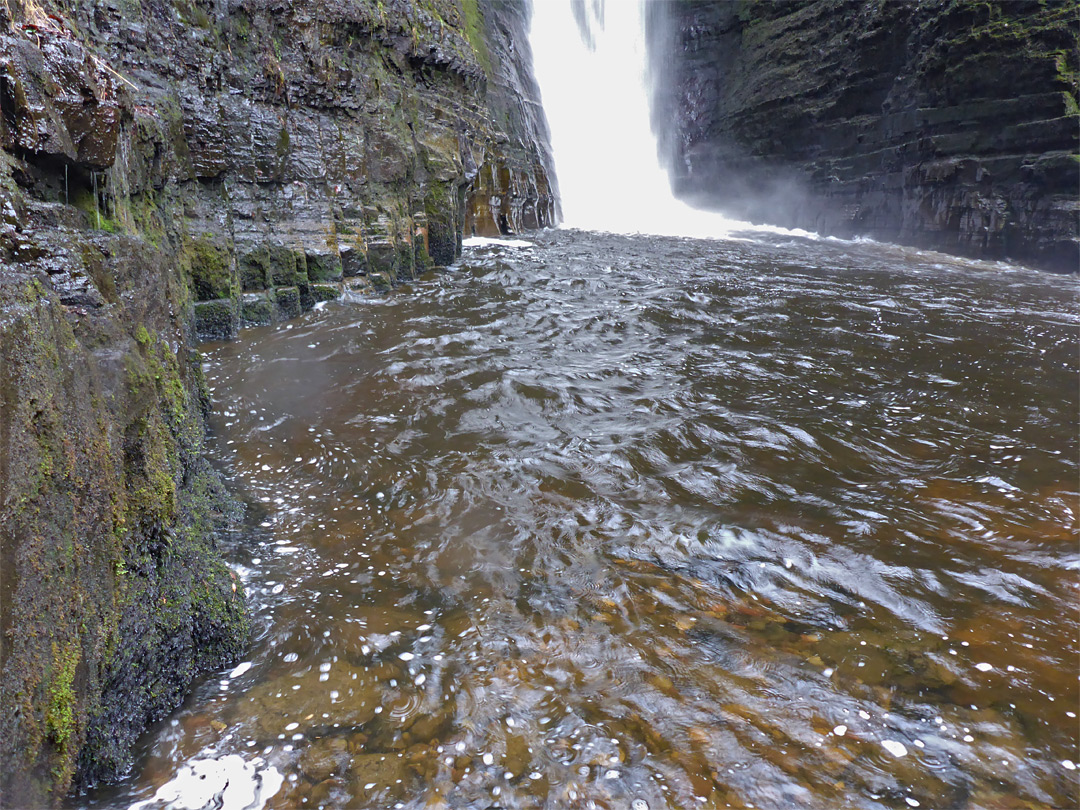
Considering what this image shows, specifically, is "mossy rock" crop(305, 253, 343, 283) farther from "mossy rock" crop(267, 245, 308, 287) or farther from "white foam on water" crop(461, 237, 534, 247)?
"white foam on water" crop(461, 237, 534, 247)

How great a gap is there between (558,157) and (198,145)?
20.6 meters

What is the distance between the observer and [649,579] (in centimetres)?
310

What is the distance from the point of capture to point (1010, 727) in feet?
7.37

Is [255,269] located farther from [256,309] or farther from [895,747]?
[895,747]

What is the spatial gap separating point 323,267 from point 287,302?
88cm

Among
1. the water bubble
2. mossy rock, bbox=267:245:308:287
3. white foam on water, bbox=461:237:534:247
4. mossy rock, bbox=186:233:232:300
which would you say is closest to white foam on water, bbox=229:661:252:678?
the water bubble

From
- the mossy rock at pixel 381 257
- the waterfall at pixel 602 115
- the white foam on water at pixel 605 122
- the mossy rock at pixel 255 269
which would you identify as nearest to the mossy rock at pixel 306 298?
the mossy rock at pixel 255 269

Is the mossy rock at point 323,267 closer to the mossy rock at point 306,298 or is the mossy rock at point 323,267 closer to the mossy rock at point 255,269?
the mossy rock at point 306,298

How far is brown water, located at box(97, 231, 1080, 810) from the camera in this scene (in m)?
2.11

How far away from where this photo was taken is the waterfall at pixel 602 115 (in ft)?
85.5

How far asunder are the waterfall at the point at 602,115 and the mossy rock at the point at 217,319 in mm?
18692

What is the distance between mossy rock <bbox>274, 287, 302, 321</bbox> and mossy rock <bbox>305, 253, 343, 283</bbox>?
47 cm

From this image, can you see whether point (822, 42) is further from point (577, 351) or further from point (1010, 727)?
point (1010, 727)

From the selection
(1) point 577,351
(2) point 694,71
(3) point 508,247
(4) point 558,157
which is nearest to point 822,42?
(2) point 694,71
